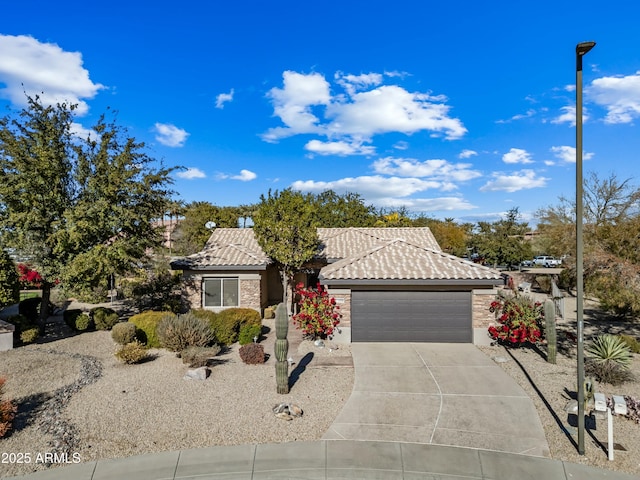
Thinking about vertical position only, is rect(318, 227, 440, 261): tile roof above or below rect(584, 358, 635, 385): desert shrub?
above

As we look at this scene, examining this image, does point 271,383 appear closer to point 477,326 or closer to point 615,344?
point 477,326

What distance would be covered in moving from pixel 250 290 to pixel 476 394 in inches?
498

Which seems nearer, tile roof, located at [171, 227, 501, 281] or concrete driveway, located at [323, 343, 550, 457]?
concrete driveway, located at [323, 343, 550, 457]

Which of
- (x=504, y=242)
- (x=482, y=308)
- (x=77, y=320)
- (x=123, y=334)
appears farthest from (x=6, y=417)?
(x=504, y=242)

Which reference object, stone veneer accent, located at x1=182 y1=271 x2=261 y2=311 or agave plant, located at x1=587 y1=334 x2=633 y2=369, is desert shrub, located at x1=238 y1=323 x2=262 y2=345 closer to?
stone veneer accent, located at x1=182 y1=271 x2=261 y2=311

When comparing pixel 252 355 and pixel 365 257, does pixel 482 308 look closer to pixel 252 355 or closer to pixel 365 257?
pixel 365 257

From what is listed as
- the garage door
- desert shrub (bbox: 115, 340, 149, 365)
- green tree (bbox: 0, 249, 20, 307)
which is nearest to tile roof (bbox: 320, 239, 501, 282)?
the garage door

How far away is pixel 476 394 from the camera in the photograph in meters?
9.91

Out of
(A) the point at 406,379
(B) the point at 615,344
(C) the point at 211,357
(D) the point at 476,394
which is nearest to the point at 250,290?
(C) the point at 211,357

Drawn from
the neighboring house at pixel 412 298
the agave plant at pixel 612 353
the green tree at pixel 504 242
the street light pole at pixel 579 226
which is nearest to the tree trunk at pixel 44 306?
the neighboring house at pixel 412 298

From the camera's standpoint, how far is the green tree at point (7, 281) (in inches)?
548

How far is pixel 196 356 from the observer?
11742 mm

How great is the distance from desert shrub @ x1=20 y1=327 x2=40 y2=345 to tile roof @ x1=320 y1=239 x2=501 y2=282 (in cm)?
1150

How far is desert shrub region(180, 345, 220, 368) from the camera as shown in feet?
38.3
